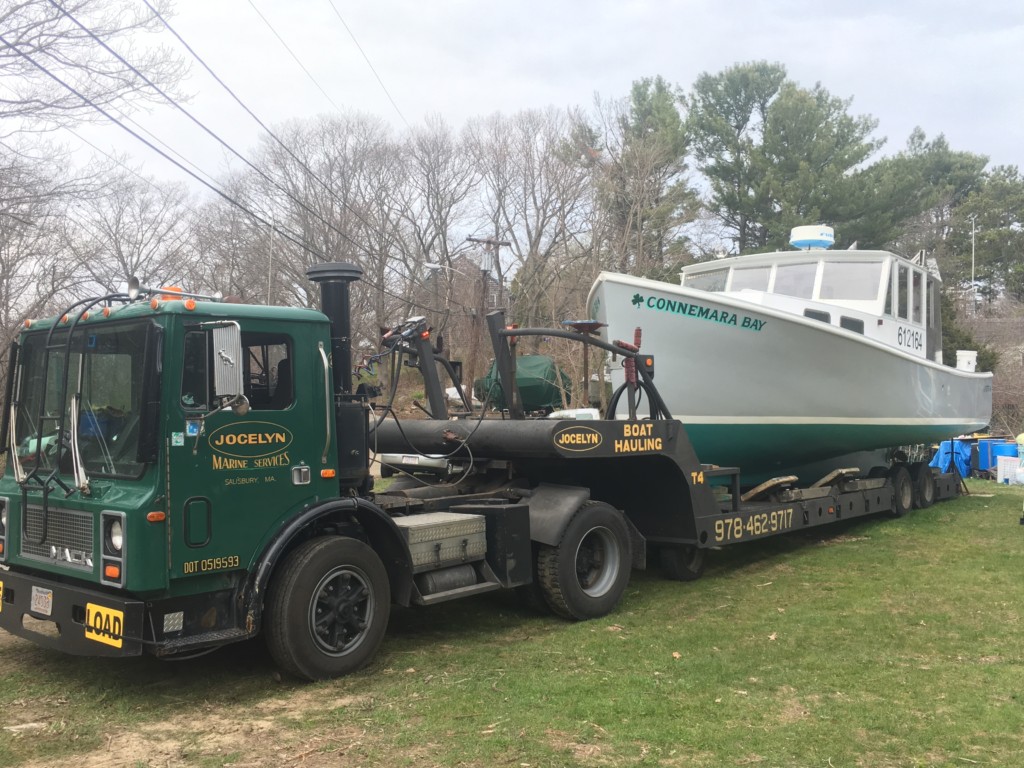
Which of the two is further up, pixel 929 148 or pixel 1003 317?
pixel 929 148

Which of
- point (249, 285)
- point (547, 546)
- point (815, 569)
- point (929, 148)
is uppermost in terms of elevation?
point (929, 148)

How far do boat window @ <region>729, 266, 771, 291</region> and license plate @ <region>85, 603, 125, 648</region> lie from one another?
846 centimetres

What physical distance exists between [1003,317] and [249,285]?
30619mm

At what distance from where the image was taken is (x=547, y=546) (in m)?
6.23

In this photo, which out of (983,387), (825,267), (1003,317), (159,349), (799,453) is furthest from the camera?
(1003,317)

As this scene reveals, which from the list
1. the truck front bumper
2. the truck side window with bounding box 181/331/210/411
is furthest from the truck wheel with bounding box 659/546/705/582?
the truck front bumper

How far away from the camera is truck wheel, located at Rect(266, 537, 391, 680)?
15.5 feet

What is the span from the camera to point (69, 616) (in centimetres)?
457

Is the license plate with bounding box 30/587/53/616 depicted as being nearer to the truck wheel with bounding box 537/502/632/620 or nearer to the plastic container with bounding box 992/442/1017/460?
the truck wheel with bounding box 537/502/632/620

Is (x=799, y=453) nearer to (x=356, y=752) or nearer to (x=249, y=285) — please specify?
(x=356, y=752)

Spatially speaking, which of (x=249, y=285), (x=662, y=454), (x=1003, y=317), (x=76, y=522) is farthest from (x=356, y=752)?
(x=1003, y=317)

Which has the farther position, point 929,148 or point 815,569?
point 929,148

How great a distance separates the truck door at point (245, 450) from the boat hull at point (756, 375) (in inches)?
155

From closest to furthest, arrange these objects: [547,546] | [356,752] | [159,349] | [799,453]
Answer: [356,752] < [159,349] < [547,546] < [799,453]
